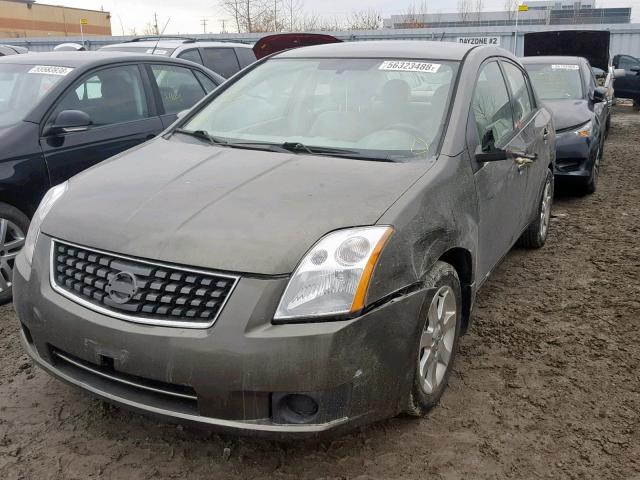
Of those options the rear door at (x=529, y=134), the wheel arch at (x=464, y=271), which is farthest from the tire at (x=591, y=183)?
the wheel arch at (x=464, y=271)

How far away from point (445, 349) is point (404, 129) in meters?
1.13

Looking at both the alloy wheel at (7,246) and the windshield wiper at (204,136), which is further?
the alloy wheel at (7,246)

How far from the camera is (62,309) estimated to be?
2375mm

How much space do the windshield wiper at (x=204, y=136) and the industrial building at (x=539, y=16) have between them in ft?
111

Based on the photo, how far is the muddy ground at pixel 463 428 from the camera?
2.45 meters

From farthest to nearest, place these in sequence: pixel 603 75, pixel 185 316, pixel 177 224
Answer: pixel 603 75 → pixel 177 224 → pixel 185 316

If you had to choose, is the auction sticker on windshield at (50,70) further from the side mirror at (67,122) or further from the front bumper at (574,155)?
the front bumper at (574,155)

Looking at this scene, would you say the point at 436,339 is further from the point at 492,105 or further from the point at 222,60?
the point at 222,60

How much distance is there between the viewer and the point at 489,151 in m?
3.25

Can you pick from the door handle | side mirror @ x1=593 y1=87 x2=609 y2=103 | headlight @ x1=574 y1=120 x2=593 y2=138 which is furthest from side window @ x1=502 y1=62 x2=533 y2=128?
side mirror @ x1=593 y1=87 x2=609 y2=103

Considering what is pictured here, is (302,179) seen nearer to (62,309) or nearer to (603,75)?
(62,309)

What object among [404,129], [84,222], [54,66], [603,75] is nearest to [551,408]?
[404,129]

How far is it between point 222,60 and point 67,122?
6212mm

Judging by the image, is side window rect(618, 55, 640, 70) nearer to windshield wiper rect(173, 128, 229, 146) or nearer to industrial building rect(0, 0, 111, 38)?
windshield wiper rect(173, 128, 229, 146)
